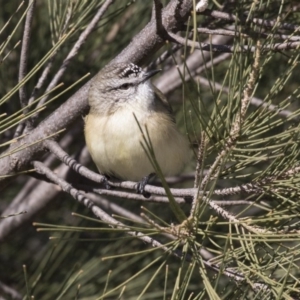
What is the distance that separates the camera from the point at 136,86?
3107 millimetres

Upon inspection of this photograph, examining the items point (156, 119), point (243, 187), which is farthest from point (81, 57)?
point (243, 187)

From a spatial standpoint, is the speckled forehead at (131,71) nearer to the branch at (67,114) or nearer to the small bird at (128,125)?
the small bird at (128,125)

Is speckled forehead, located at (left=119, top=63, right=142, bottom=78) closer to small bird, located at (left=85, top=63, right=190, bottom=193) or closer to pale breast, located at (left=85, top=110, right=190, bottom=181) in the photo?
small bird, located at (left=85, top=63, right=190, bottom=193)

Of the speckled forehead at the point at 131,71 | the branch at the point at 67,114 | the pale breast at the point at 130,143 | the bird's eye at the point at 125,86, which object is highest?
the branch at the point at 67,114

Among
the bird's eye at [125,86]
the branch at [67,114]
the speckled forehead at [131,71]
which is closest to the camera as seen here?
the branch at [67,114]

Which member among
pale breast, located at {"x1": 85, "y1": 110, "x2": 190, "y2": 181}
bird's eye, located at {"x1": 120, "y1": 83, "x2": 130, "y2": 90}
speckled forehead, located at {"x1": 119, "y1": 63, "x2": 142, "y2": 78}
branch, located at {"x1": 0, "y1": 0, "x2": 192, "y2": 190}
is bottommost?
pale breast, located at {"x1": 85, "y1": 110, "x2": 190, "y2": 181}

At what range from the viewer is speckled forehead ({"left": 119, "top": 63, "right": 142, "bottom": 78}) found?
2852 mm

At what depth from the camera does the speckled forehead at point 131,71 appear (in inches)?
112

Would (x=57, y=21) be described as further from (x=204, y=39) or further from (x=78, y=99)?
(x=204, y=39)

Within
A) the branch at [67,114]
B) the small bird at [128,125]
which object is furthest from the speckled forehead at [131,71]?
the branch at [67,114]

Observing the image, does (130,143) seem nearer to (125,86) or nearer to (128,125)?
(128,125)

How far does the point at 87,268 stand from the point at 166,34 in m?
1.40

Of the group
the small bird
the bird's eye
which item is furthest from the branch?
the bird's eye

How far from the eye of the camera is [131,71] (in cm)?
297
